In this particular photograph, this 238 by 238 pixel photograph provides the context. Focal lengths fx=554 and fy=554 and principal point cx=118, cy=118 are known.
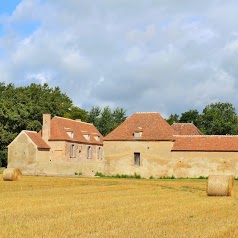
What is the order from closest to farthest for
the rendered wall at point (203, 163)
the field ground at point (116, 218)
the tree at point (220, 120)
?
the field ground at point (116, 218) < the rendered wall at point (203, 163) < the tree at point (220, 120)

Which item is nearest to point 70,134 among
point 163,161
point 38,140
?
point 38,140

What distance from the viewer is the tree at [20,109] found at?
74.4 metres

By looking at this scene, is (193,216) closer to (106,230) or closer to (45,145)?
(106,230)

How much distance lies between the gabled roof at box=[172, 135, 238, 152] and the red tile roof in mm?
16908

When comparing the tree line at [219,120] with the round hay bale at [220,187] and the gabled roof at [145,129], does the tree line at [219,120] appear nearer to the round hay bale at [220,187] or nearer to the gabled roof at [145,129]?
the gabled roof at [145,129]

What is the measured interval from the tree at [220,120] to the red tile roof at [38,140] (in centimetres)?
3190

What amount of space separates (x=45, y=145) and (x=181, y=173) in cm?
1881

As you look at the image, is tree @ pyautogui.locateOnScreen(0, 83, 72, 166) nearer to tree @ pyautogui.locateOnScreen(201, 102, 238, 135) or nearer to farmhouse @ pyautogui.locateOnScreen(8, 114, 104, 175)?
farmhouse @ pyautogui.locateOnScreen(8, 114, 104, 175)

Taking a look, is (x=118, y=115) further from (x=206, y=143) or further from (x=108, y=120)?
(x=206, y=143)

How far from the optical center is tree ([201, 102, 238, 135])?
287 ft

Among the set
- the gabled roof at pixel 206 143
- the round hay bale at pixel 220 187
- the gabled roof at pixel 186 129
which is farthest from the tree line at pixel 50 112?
the round hay bale at pixel 220 187

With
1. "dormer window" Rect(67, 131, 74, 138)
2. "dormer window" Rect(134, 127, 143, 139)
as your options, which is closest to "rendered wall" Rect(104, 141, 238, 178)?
"dormer window" Rect(134, 127, 143, 139)

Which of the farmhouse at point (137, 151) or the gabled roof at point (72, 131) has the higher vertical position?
the gabled roof at point (72, 131)

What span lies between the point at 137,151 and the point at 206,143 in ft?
25.5
